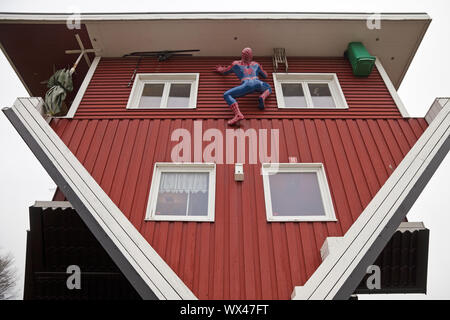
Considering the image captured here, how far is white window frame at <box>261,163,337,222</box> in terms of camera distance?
5.68 m

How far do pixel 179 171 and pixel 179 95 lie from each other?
3.28 m

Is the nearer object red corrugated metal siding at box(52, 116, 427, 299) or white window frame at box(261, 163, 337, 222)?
red corrugated metal siding at box(52, 116, 427, 299)

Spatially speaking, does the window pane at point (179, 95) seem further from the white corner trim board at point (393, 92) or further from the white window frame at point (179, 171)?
the white corner trim board at point (393, 92)

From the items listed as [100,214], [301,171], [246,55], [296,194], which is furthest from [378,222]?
[246,55]

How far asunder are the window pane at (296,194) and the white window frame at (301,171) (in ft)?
0.21

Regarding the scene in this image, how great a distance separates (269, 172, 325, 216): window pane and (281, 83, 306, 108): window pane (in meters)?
2.81

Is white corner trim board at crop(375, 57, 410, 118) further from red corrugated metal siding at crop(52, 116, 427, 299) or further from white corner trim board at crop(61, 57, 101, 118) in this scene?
white corner trim board at crop(61, 57, 101, 118)

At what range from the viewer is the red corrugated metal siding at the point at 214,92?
8023 millimetres

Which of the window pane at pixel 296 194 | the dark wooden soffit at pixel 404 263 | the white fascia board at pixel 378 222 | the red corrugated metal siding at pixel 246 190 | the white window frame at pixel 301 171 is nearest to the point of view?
the white fascia board at pixel 378 222

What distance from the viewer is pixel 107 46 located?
9.93m

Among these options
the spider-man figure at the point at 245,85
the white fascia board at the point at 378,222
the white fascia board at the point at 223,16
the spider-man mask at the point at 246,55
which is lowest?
the white fascia board at the point at 378,222

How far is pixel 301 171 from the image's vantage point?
21.3 ft

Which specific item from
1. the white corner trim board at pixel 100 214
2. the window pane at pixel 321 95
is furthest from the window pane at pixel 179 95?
the window pane at pixel 321 95

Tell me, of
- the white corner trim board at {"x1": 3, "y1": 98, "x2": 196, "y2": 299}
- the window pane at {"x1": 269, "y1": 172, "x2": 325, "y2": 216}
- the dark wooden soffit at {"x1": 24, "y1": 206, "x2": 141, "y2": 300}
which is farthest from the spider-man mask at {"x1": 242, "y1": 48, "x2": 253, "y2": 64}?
the dark wooden soffit at {"x1": 24, "y1": 206, "x2": 141, "y2": 300}
